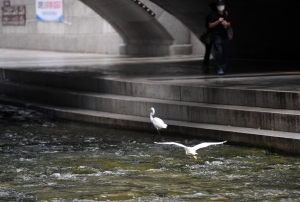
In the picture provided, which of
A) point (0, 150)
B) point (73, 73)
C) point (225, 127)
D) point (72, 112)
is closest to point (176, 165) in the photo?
point (225, 127)

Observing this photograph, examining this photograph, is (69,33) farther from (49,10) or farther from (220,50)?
(220,50)

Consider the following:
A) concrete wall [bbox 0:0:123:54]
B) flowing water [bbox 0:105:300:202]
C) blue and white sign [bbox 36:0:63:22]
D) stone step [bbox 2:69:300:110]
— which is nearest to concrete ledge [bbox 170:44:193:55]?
concrete wall [bbox 0:0:123:54]

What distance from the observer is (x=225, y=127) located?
10.3 metres

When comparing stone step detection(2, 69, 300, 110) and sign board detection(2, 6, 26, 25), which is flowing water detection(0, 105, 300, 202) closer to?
stone step detection(2, 69, 300, 110)

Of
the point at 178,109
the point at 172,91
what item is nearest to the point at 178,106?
the point at 178,109

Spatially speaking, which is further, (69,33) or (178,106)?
(69,33)

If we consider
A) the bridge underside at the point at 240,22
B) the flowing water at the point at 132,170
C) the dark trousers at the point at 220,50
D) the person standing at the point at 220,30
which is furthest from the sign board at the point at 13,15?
the flowing water at the point at 132,170

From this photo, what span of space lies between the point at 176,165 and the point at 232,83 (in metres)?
4.34

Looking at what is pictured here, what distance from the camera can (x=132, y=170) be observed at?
318 inches

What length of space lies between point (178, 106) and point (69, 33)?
73.5ft

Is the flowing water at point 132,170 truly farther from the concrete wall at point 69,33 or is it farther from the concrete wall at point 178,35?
the concrete wall at point 69,33

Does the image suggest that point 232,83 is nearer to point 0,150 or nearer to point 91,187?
point 0,150

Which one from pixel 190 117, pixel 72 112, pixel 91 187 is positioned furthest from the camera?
pixel 72 112

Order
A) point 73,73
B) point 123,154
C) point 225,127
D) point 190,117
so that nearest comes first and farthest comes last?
point 123,154 → point 225,127 → point 190,117 → point 73,73
